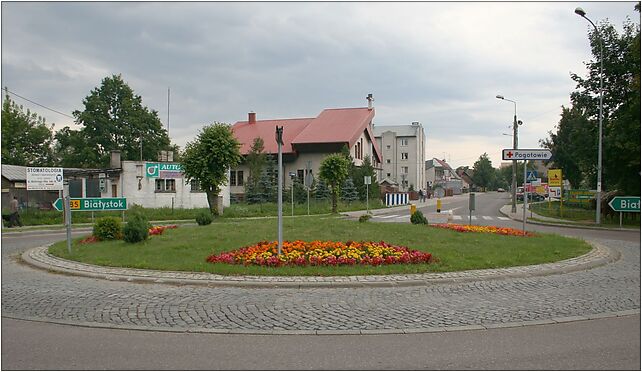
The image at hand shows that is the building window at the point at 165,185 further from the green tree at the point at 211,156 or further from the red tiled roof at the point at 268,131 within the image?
the red tiled roof at the point at 268,131

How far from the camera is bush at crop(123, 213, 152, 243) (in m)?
13.7

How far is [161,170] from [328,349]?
33356mm

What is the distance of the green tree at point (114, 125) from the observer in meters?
62.7

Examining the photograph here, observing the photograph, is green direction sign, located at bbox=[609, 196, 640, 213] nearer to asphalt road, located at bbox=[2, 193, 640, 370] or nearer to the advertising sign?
asphalt road, located at bbox=[2, 193, 640, 370]

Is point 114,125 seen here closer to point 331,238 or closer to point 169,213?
point 169,213

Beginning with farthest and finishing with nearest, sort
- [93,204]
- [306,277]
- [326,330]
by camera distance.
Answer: [93,204]
[306,277]
[326,330]

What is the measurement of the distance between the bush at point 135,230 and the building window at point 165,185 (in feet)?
80.3

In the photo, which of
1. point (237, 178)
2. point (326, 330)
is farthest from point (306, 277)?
point (237, 178)

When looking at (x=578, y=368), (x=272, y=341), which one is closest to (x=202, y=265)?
(x=272, y=341)

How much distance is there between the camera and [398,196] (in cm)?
5209

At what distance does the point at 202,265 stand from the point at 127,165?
2773cm

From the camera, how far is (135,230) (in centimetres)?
1370

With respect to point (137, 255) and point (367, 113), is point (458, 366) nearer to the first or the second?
point (137, 255)

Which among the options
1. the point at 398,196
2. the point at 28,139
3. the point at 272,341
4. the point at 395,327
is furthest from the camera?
the point at 28,139
